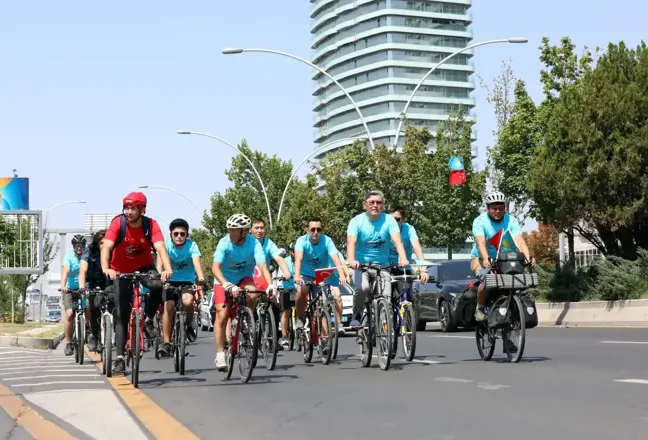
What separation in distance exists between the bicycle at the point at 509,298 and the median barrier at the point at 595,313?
35.0ft

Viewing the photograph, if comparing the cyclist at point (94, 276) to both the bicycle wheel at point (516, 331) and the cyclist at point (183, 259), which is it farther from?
the bicycle wheel at point (516, 331)

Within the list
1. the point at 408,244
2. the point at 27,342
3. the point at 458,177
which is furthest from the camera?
the point at 458,177

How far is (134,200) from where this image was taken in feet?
37.0

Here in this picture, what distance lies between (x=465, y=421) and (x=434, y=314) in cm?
1855

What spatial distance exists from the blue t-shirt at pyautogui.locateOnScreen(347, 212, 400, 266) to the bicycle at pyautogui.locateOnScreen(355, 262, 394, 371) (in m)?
0.22

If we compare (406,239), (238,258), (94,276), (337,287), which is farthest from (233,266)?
(94,276)

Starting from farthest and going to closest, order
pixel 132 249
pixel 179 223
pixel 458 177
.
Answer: pixel 458 177 < pixel 179 223 < pixel 132 249

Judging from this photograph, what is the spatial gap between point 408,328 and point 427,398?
3.37 m

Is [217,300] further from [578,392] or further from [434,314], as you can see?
[434,314]

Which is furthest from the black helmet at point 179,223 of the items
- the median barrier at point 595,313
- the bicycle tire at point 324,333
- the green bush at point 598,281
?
the green bush at point 598,281

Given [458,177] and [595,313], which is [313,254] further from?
[458,177]

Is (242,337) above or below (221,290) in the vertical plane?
below

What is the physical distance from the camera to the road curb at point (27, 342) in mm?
22984

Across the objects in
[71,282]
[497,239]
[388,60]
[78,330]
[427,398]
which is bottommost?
[427,398]
